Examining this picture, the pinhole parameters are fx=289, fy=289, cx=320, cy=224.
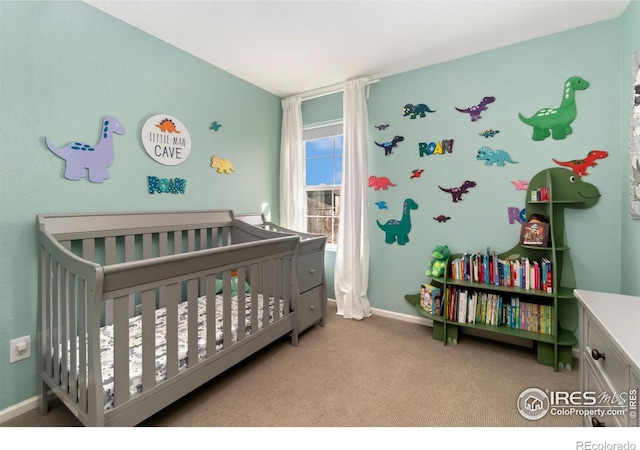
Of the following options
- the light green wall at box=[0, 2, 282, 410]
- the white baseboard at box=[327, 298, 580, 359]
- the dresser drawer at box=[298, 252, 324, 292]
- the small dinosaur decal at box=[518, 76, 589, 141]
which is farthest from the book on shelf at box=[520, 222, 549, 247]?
the light green wall at box=[0, 2, 282, 410]

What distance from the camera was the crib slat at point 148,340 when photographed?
4.05 ft

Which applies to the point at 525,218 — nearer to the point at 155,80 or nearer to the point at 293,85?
the point at 293,85

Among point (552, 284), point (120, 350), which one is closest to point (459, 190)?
point (552, 284)

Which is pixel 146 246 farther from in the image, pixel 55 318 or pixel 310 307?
pixel 310 307

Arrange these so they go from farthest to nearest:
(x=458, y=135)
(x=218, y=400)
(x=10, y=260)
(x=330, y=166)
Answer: (x=330, y=166) → (x=458, y=135) → (x=218, y=400) → (x=10, y=260)

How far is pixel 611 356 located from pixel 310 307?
1754mm

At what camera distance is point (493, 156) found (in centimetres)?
220

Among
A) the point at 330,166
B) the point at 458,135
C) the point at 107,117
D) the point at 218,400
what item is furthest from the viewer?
the point at 330,166

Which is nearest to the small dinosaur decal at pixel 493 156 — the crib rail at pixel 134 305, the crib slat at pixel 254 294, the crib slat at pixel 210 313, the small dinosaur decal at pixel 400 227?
the small dinosaur decal at pixel 400 227

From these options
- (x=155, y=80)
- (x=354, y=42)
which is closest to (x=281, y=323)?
(x=155, y=80)

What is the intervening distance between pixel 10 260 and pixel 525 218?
312 cm

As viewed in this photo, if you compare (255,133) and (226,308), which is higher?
(255,133)
